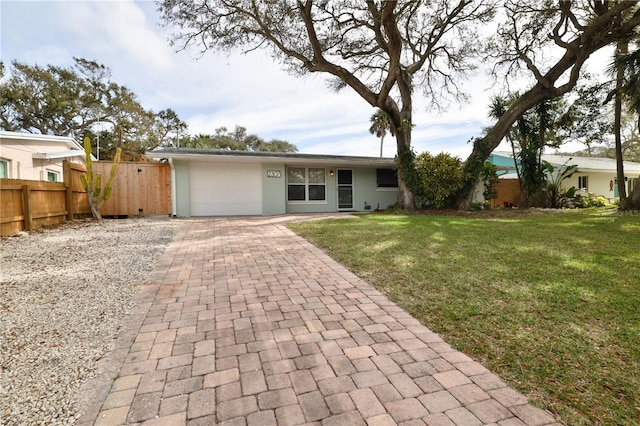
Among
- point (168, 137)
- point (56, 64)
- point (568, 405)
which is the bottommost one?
point (568, 405)

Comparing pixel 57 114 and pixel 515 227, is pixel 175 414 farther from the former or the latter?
pixel 57 114

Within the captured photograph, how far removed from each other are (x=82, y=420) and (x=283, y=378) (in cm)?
105

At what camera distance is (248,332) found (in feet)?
8.29

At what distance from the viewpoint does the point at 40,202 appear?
7992 millimetres

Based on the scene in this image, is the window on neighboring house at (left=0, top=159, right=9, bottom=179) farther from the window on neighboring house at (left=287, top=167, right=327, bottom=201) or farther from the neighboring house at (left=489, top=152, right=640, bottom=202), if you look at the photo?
the neighboring house at (left=489, top=152, right=640, bottom=202)

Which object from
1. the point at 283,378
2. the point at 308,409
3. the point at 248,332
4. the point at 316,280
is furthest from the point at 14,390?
the point at 316,280

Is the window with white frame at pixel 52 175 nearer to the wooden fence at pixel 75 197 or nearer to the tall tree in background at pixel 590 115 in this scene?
the wooden fence at pixel 75 197

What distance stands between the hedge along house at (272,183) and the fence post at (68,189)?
93.5 inches

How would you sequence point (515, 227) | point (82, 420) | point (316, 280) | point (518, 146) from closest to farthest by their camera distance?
point (82, 420) < point (316, 280) < point (515, 227) < point (518, 146)

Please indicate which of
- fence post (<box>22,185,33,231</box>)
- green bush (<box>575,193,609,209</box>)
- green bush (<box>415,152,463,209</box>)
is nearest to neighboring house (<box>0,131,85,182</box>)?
fence post (<box>22,185,33,231</box>)

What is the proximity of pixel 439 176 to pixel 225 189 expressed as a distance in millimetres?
8464

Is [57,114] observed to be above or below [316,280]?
above

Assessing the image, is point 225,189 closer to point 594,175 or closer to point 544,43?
point 544,43

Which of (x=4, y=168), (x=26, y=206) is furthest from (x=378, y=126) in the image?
(x=26, y=206)
